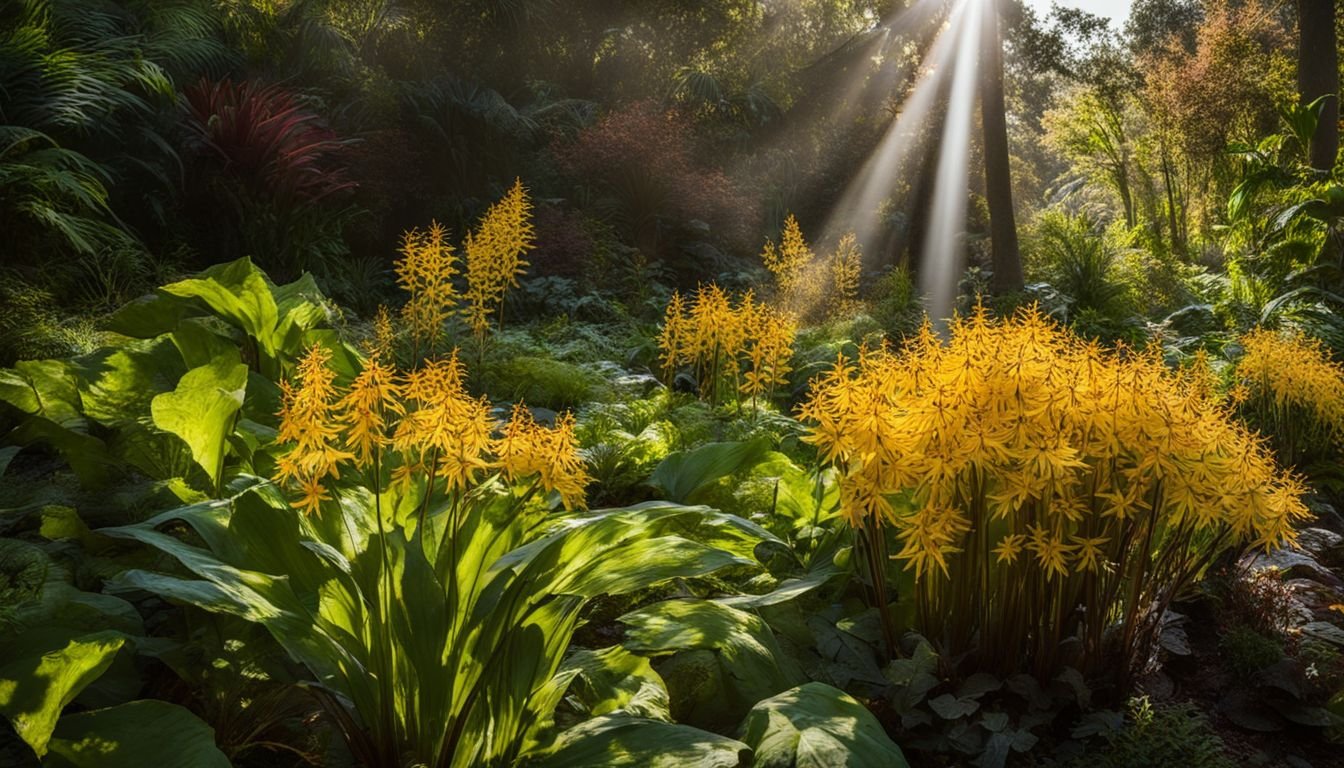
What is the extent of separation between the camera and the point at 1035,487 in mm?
1599

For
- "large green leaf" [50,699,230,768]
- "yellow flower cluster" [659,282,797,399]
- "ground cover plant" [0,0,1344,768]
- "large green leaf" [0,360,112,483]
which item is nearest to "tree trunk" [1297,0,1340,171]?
"ground cover plant" [0,0,1344,768]

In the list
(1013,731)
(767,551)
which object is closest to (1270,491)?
(1013,731)

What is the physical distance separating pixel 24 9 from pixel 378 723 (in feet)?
25.4

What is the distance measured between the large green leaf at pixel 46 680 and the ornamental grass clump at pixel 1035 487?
1309mm

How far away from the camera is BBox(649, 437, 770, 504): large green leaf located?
7.69ft

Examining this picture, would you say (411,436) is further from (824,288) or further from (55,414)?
(824,288)

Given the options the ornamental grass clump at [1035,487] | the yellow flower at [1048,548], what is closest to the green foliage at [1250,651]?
the ornamental grass clump at [1035,487]

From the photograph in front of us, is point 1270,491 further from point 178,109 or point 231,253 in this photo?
point 178,109

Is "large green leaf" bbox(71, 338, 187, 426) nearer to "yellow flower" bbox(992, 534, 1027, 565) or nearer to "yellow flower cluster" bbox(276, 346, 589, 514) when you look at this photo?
"yellow flower cluster" bbox(276, 346, 589, 514)

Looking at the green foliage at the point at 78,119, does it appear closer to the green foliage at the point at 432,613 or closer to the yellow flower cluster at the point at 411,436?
the green foliage at the point at 432,613

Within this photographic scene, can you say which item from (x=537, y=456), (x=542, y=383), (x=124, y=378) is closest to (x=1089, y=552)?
(x=537, y=456)

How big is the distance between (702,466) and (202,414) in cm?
125

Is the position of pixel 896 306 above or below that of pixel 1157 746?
below

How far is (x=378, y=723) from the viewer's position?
59.2 inches
